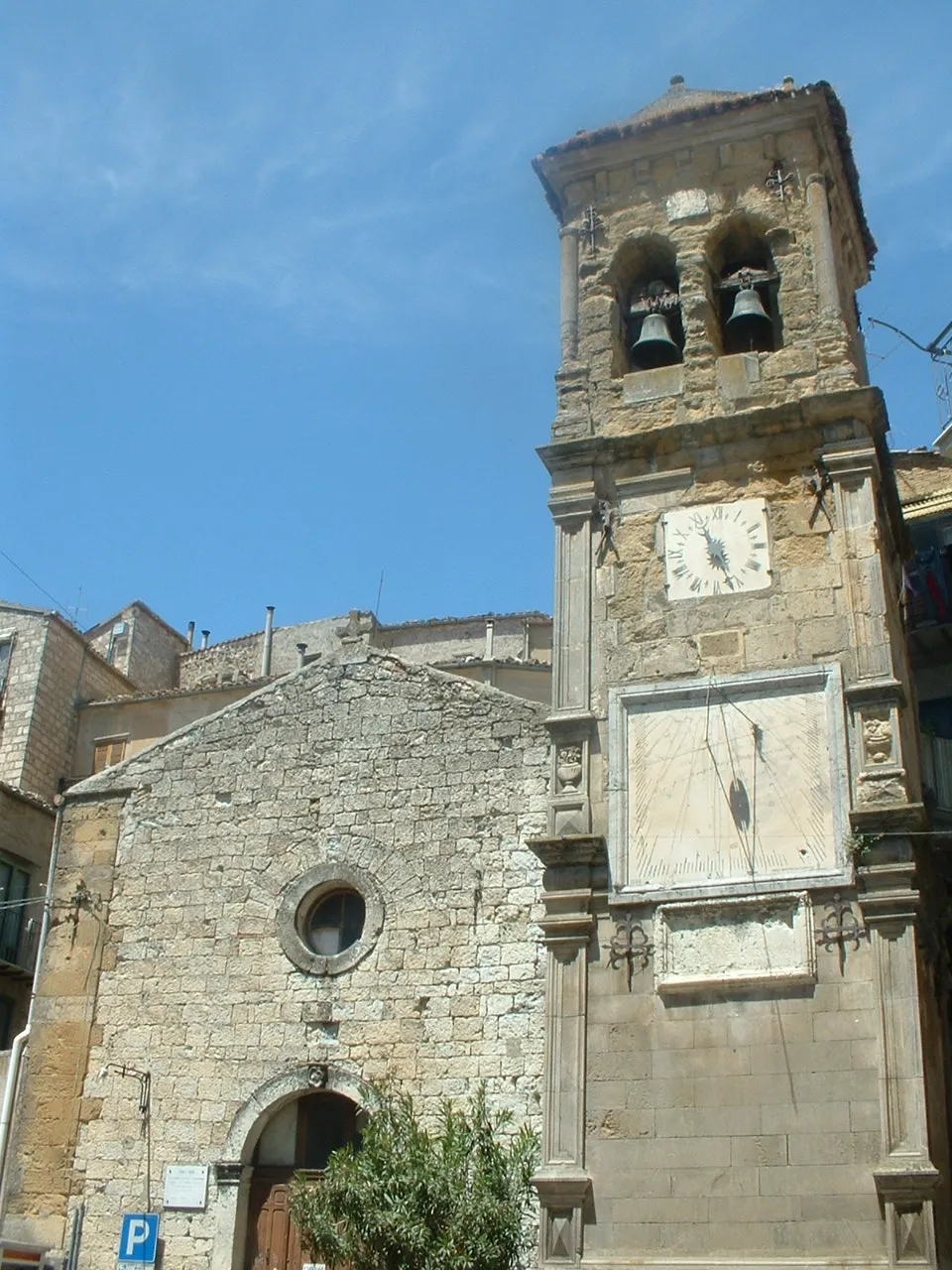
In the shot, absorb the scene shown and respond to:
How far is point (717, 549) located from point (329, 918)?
5.91 m

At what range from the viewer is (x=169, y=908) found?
1717cm

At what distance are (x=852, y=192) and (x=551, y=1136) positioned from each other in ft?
35.8

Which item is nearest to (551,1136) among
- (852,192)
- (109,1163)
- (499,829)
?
(499,829)

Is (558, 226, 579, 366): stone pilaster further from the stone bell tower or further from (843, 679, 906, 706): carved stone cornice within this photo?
(843, 679, 906, 706): carved stone cornice

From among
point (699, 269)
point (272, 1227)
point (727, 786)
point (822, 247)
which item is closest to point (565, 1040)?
point (727, 786)

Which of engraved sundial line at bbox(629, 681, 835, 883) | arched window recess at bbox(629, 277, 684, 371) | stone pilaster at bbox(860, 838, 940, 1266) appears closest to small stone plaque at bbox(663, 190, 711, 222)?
arched window recess at bbox(629, 277, 684, 371)

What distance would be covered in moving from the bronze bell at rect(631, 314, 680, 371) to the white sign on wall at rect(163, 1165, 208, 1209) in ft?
30.7

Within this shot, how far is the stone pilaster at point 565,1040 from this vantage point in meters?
12.0

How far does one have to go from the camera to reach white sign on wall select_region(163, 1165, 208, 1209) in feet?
51.1

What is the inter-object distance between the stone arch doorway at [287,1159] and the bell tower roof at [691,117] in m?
9.86

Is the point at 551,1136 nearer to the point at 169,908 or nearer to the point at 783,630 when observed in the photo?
the point at 783,630

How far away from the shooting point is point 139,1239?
51.1ft

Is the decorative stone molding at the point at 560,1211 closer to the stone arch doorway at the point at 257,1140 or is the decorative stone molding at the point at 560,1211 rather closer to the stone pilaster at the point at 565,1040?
the stone pilaster at the point at 565,1040

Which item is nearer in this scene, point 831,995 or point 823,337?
point 831,995
